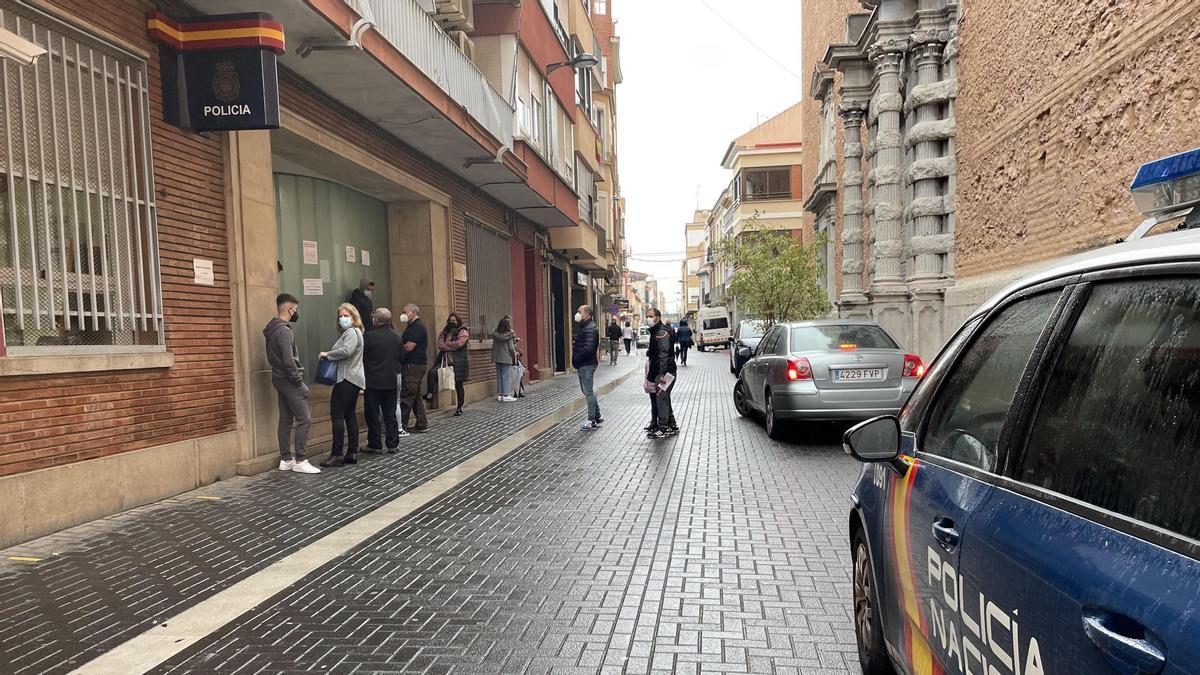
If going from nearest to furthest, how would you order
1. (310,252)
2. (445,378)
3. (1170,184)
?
(1170,184) → (310,252) → (445,378)

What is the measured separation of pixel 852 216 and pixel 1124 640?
2248cm

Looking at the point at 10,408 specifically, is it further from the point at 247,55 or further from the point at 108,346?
the point at 247,55

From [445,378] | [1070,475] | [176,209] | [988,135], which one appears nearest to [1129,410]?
[1070,475]

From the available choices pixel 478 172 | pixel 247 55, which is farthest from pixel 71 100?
pixel 478 172

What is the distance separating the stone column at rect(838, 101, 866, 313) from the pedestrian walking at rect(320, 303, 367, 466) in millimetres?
16000

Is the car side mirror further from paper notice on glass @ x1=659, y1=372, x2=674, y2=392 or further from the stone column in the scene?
the stone column

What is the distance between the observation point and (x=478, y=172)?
15.1 meters

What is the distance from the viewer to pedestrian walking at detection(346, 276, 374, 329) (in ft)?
41.1

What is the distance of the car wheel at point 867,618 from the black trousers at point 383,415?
701 centimetres

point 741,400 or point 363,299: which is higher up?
point 363,299

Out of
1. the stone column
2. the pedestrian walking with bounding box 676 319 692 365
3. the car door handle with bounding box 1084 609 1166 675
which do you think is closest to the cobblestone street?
the car door handle with bounding box 1084 609 1166 675

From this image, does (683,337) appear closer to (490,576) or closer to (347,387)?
(347,387)

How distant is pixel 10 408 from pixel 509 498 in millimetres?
3750

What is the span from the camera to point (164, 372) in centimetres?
730
